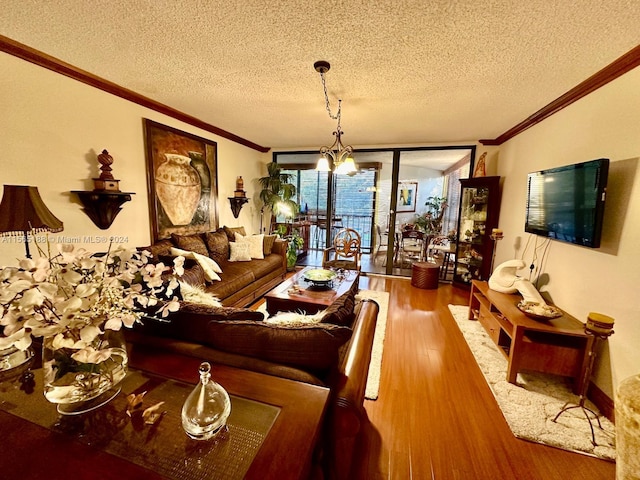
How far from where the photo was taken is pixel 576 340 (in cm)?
202

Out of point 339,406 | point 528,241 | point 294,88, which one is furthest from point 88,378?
point 528,241

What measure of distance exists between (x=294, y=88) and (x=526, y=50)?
1800 millimetres

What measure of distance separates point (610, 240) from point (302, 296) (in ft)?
7.95

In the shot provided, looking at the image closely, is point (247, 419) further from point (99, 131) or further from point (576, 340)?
point (99, 131)

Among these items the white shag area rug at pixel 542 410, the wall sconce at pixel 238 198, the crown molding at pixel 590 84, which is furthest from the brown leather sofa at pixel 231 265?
the crown molding at pixel 590 84

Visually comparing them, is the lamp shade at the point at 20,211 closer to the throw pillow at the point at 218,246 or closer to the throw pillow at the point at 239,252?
the throw pillow at the point at 218,246

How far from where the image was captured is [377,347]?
2.55 meters

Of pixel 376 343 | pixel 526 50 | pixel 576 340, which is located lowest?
pixel 376 343

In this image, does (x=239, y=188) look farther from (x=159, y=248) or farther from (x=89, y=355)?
(x=89, y=355)

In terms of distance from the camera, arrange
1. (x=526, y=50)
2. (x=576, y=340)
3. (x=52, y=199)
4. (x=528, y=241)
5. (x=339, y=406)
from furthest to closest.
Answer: (x=528, y=241)
(x=52, y=199)
(x=576, y=340)
(x=526, y=50)
(x=339, y=406)

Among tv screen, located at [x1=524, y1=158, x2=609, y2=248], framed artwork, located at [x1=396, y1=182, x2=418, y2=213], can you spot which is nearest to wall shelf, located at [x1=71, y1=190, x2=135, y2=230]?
tv screen, located at [x1=524, y1=158, x2=609, y2=248]

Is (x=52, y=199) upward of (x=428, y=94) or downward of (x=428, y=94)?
downward

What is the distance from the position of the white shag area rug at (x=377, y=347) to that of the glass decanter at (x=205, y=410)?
3.89 ft

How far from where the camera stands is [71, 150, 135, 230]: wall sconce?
248 centimetres
